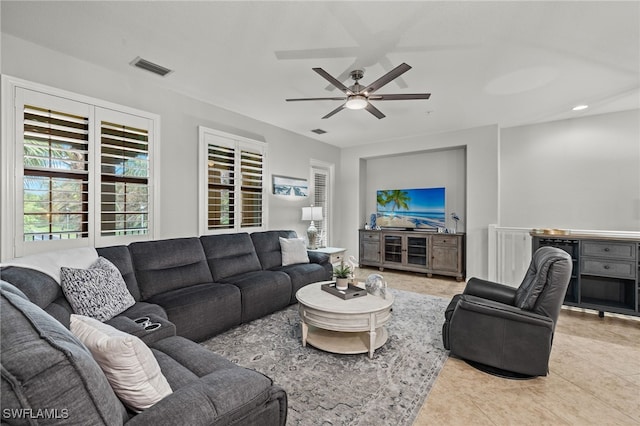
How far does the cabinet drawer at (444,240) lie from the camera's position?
5285 mm

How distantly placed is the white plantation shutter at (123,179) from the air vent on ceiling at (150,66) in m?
0.65

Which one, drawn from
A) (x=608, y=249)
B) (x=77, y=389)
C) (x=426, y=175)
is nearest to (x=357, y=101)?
(x=77, y=389)

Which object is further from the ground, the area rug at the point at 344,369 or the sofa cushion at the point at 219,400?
the sofa cushion at the point at 219,400

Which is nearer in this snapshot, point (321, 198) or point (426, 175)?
point (426, 175)

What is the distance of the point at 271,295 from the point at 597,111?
531 centimetres

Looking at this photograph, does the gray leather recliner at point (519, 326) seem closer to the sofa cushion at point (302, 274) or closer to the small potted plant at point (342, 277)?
the small potted plant at point (342, 277)

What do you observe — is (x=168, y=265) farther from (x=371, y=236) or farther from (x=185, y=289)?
(x=371, y=236)

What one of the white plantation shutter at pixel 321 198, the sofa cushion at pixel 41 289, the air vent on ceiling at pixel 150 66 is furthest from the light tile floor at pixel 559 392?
the white plantation shutter at pixel 321 198

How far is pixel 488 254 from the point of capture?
192 inches

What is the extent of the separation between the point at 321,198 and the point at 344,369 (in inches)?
171

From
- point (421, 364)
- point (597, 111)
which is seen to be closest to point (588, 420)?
point (421, 364)

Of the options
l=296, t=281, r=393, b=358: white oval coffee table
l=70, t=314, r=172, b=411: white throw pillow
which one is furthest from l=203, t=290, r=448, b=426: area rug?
l=70, t=314, r=172, b=411: white throw pillow

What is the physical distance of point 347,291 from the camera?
114 inches

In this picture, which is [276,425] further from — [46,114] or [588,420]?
[46,114]
